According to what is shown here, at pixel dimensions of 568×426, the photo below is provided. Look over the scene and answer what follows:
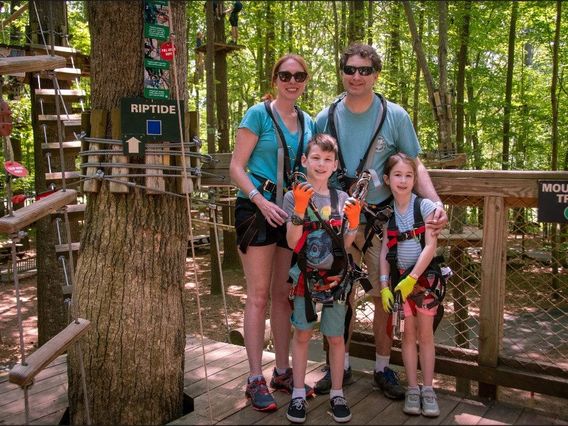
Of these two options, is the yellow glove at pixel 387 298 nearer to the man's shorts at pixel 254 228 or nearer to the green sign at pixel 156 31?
the man's shorts at pixel 254 228

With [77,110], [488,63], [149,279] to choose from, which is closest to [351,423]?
[149,279]

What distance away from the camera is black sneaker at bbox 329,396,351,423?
261 cm

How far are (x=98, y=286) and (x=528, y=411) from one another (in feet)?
7.50

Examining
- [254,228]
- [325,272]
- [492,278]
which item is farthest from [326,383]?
[492,278]

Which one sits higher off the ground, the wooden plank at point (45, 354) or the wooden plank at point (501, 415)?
the wooden plank at point (45, 354)

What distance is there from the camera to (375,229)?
289 centimetres

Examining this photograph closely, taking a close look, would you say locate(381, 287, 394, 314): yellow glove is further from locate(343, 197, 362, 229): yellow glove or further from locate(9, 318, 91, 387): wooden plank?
locate(9, 318, 91, 387): wooden plank

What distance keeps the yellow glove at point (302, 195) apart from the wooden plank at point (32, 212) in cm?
114

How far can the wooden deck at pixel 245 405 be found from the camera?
8.66 ft

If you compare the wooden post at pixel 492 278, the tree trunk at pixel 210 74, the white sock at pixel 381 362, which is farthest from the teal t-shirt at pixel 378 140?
the tree trunk at pixel 210 74

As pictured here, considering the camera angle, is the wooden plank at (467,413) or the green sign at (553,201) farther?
the green sign at (553,201)

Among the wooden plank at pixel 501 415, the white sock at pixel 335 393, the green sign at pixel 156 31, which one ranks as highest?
the green sign at pixel 156 31

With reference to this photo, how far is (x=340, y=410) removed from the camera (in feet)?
8.63

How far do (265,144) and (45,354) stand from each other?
1457mm
